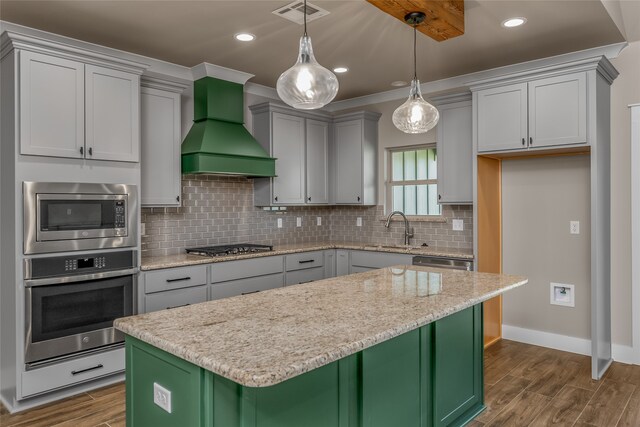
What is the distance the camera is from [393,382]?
2006 millimetres

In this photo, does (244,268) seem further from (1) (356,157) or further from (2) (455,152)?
(2) (455,152)

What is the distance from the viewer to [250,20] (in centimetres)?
323

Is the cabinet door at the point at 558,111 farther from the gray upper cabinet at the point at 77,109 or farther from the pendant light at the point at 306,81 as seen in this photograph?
the gray upper cabinet at the point at 77,109

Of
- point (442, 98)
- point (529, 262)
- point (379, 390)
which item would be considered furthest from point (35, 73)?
point (529, 262)

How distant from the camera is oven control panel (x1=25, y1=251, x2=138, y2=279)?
295 cm

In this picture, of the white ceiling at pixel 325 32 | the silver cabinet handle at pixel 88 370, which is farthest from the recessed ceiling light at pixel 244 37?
the silver cabinet handle at pixel 88 370

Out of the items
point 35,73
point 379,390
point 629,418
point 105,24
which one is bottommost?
point 629,418

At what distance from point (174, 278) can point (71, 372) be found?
3.12ft

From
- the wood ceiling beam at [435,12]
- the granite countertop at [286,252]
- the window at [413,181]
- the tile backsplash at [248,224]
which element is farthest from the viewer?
the window at [413,181]

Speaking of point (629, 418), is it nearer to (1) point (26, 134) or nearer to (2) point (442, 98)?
(2) point (442, 98)

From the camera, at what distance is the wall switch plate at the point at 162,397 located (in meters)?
1.61

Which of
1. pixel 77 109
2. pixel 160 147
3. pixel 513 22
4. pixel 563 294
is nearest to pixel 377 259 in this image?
pixel 563 294

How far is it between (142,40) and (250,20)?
99 centimetres

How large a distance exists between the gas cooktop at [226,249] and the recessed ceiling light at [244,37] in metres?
1.84
